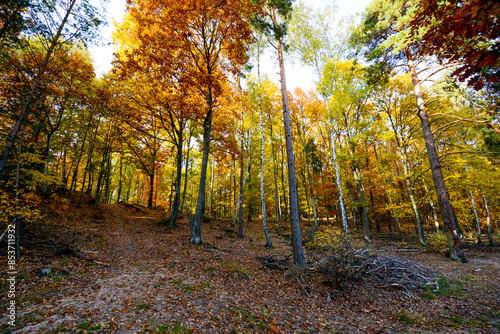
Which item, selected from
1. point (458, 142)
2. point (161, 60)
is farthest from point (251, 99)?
point (458, 142)

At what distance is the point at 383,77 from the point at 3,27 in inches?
638

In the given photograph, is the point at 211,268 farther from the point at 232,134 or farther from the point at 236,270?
the point at 232,134

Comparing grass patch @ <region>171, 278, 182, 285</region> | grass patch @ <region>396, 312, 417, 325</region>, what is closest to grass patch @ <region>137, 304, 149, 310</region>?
grass patch @ <region>171, 278, 182, 285</region>

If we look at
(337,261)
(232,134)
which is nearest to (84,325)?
(337,261)

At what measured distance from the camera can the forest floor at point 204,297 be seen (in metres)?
3.71

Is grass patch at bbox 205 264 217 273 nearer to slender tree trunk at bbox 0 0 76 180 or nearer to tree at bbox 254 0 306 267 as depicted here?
tree at bbox 254 0 306 267

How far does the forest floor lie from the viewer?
371 centimetres

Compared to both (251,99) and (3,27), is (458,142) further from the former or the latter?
(3,27)

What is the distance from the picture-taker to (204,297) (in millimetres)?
4922

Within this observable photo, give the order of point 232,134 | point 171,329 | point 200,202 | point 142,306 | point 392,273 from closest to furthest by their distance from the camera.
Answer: point 171,329
point 142,306
point 392,273
point 200,202
point 232,134

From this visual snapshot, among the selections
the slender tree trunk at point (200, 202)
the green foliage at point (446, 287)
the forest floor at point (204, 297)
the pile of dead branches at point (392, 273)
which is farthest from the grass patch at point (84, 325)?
the green foliage at point (446, 287)

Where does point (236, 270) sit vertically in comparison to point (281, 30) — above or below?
below

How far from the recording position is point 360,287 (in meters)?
6.18

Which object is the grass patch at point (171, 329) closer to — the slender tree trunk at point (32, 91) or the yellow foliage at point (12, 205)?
the yellow foliage at point (12, 205)
